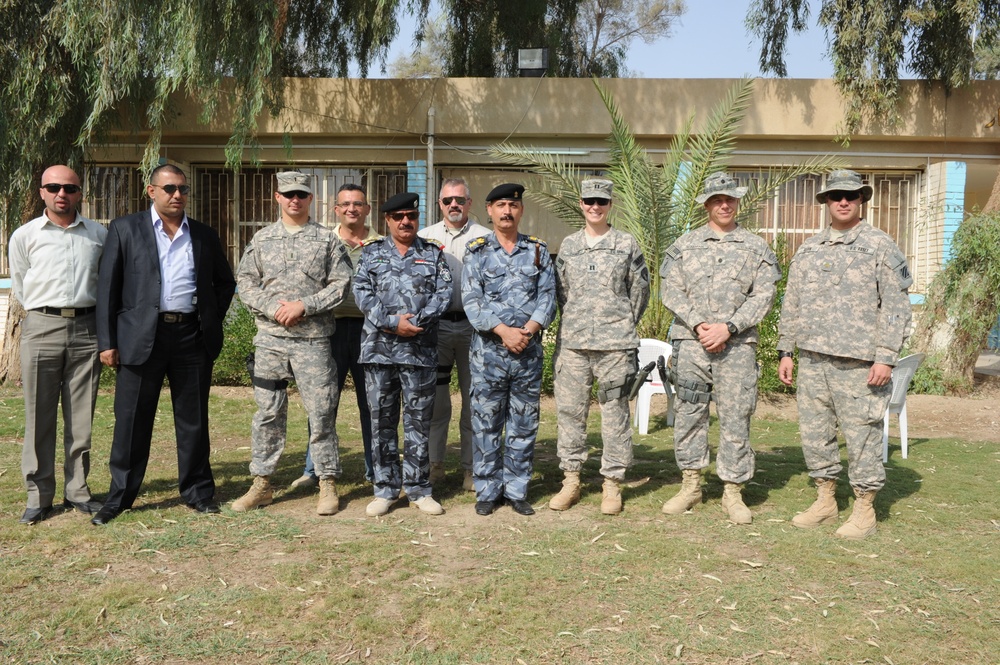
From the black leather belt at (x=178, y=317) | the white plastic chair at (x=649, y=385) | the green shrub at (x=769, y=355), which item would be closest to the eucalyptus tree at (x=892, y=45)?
the green shrub at (x=769, y=355)

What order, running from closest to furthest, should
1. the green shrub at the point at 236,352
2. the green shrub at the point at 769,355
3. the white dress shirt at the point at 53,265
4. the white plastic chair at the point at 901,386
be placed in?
1. the white dress shirt at the point at 53,265
2. the white plastic chair at the point at 901,386
3. the green shrub at the point at 769,355
4. the green shrub at the point at 236,352

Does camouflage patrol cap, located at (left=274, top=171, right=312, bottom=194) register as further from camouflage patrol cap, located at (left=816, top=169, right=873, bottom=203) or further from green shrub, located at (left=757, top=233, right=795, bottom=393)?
green shrub, located at (left=757, top=233, right=795, bottom=393)

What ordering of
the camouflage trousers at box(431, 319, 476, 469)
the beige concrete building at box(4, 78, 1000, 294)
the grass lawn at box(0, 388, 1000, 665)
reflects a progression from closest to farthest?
the grass lawn at box(0, 388, 1000, 665)
the camouflage trousers at box(431, 319, 476, 469)
the beige concrete building at box(4, 78, 1000, 294)

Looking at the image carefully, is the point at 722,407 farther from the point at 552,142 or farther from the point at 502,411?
the point at 552,142

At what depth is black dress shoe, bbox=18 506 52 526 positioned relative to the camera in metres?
4.70

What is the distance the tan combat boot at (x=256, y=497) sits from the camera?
5.00 meters

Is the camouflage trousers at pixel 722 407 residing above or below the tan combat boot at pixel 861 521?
above

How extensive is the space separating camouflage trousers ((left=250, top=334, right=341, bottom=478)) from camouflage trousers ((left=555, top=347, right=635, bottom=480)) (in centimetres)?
131

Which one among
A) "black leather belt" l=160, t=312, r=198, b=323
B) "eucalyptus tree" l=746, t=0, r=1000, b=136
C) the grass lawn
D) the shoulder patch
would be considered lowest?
the grass lawn

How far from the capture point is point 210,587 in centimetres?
382

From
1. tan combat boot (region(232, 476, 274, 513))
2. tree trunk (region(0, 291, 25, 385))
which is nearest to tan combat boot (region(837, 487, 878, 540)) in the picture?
tan combat boot (region(232, 476, 274, 513))

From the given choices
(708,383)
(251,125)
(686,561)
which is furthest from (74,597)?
(251,125)

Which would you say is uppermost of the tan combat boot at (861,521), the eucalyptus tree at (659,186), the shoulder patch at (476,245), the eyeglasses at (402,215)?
the eucalyptus tree at (659,186)

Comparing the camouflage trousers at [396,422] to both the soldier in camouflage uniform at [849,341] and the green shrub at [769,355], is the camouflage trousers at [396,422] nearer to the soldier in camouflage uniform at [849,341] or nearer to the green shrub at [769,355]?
the soldier in camouflage uniform at [849,341]
